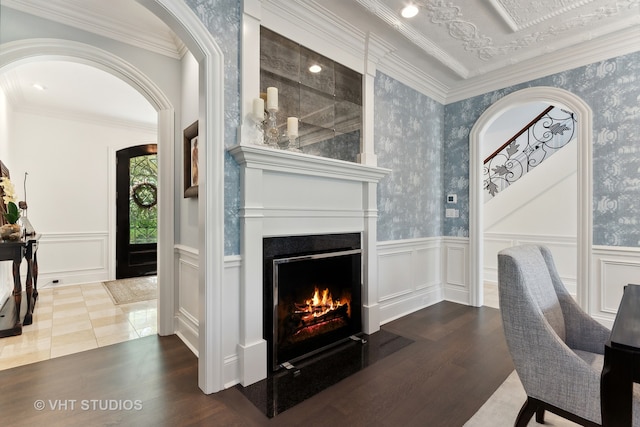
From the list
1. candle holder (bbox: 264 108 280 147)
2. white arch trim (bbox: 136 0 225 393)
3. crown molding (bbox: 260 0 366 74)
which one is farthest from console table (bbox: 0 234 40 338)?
crown molding (bbox: 260 0 366 74)

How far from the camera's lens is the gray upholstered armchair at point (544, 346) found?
1191 mm

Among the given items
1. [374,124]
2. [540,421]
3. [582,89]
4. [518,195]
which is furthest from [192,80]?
[518,195]

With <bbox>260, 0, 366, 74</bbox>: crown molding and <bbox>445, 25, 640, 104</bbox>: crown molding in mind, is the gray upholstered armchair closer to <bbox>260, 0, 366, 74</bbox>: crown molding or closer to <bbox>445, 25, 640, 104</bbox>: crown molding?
<bbox>260, 0, 366, 74</bbox>: crown molding

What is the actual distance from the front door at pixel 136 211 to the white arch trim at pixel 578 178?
213 inches

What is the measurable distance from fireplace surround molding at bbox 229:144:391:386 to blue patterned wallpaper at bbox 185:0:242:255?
52mm

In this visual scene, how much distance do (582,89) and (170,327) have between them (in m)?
4.74

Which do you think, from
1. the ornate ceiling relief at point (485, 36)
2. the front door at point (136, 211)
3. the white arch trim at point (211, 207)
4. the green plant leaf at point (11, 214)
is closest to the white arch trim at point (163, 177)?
the white arch trim at point (211, 207)

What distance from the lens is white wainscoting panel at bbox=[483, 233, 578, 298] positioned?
435 centimetres

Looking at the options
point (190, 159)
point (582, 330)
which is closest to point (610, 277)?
point (582, 330)

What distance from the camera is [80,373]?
213cm

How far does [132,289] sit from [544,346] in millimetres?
5016

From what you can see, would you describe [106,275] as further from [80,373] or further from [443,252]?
[443,252]

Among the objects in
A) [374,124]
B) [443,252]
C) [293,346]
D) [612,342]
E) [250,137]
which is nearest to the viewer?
[612,342]

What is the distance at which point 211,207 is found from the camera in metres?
1.92
